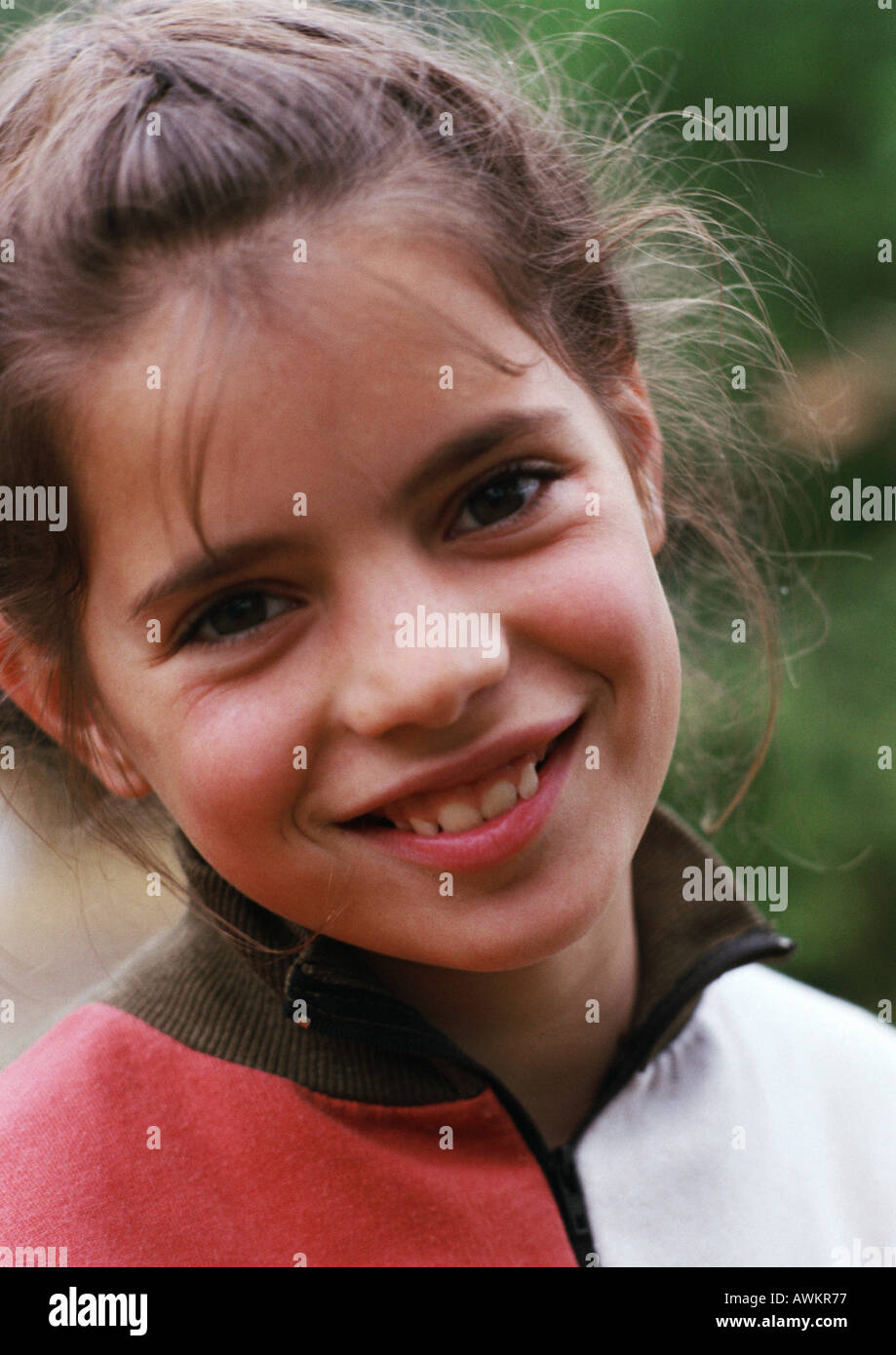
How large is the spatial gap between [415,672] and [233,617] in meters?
0.20

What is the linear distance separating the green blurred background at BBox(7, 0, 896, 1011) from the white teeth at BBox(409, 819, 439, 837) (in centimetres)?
188

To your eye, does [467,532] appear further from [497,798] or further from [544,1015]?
[544,1015]

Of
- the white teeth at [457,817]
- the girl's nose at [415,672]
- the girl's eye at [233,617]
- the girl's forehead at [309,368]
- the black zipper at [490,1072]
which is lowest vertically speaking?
the black zipper at [490,1072]

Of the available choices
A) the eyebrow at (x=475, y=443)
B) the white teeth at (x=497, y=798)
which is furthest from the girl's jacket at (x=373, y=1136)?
the eyebrow at (x=475, y=443)

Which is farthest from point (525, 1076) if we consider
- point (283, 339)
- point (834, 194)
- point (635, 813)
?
point (834, 194)

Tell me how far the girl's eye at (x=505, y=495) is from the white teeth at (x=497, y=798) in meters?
0.22

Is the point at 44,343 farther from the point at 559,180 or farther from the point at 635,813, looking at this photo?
the point at 635,813

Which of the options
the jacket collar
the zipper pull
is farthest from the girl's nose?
the zipper pull

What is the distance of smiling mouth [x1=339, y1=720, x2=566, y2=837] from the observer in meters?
1.16

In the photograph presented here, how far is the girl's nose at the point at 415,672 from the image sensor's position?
3.47ft

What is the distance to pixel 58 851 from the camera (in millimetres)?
1580

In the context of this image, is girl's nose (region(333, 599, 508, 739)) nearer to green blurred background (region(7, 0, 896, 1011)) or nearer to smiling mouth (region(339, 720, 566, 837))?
smiling mouth (region(339, 720, 566, 837))

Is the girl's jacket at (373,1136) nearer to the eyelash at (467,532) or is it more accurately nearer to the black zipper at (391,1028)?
the black zipper at (391,1028)

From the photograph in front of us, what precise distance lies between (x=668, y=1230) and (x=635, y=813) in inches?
18.0
